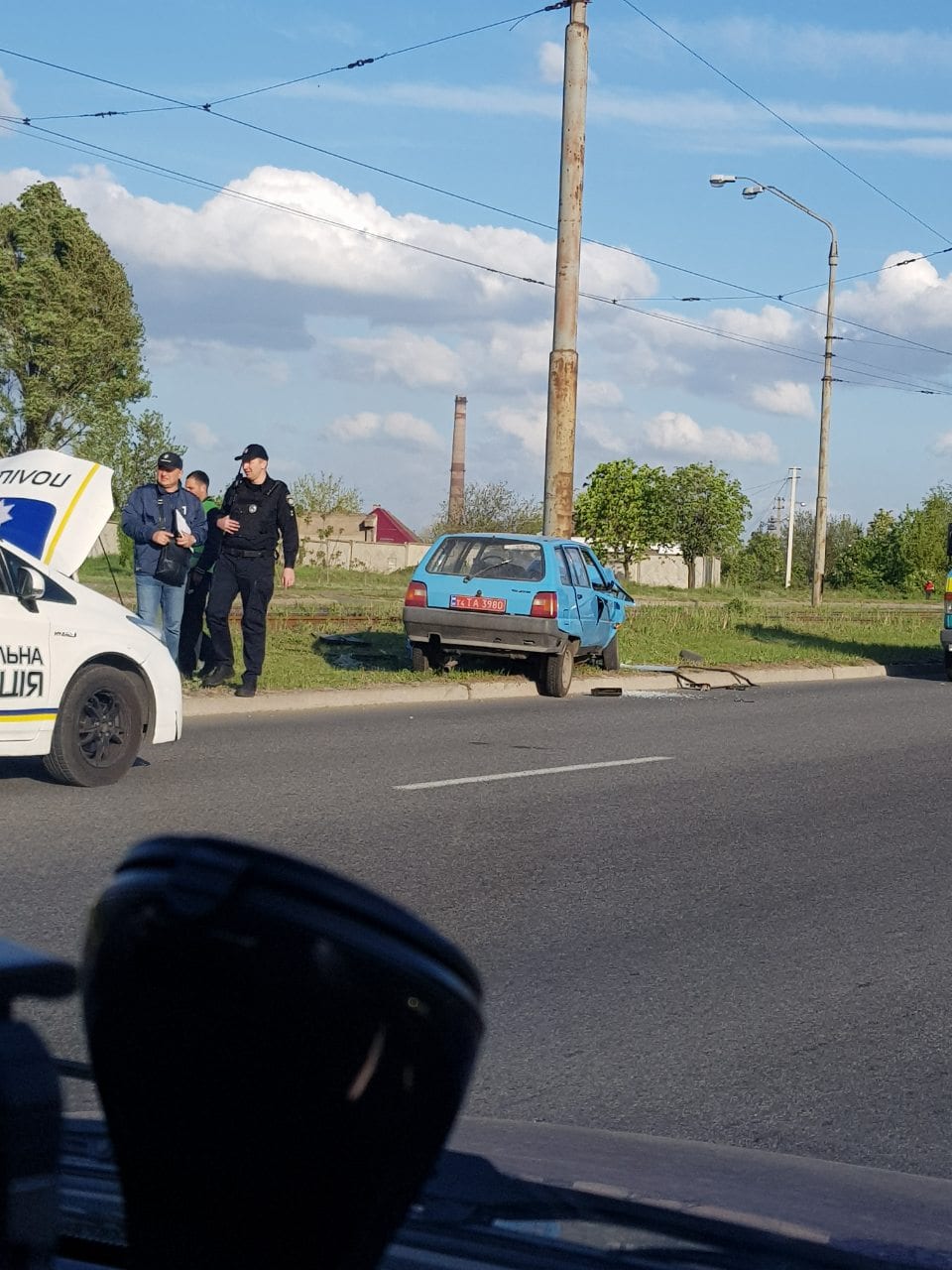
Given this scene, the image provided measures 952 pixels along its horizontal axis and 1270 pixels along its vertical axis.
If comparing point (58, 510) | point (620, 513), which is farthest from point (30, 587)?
point (620, 513)

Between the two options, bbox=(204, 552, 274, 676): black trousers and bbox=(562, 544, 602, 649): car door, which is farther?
bbox=(562, 544, 602, 649): car door

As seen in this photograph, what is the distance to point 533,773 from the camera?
33.1 ft

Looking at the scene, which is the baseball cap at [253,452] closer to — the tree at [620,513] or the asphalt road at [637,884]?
the asphalt road at [637,884]

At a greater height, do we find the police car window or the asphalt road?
the police car window

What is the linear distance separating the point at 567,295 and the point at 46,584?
444 inches

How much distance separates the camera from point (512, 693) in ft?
51.7

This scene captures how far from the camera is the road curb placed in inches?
518

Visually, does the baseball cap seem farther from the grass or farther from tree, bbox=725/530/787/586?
tree, bbox=725/530/787/586

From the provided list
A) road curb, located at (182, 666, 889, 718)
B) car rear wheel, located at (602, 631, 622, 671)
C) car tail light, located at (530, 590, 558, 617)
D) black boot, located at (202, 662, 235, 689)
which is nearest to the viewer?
road curb, located at (182, 666, 889, 718)

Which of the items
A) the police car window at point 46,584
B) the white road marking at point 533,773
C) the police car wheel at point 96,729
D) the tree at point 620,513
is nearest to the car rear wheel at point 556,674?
the white road marking at point 533,773

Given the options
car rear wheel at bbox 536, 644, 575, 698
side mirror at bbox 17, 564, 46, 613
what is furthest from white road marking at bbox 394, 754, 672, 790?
car rear wheel at bbox 536, 644, 575, 698

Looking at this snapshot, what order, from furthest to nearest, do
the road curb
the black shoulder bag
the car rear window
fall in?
the car rear window → the road curb → the black shoulder bag

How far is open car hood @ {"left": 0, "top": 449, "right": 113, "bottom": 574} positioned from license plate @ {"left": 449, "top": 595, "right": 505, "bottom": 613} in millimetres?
5115

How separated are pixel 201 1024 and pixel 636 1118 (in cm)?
314
